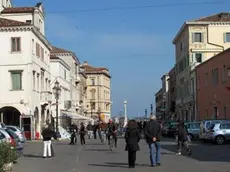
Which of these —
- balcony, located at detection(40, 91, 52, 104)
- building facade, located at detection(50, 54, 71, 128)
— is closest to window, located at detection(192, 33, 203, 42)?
building facade, located at detection(50, 54, 71, 128)

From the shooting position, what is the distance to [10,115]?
181 feet

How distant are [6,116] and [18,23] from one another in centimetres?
990

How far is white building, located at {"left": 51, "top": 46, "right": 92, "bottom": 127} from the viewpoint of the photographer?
247ft

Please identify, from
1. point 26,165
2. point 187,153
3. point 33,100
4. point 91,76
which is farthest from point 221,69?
point 91,76

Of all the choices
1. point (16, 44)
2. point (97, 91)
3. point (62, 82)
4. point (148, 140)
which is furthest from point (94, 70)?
point (148, 140)

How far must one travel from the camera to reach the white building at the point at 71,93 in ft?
247

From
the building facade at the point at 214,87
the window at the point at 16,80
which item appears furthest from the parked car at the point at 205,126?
the window at the point at 16,80

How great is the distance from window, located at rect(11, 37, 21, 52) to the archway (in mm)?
6029

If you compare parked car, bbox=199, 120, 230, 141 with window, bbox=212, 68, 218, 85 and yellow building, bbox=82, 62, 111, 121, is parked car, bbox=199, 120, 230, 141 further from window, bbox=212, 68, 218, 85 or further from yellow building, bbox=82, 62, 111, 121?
yellow building, bbox=82, 62, 111, 121

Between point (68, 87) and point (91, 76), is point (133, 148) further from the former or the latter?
point (91, 76)

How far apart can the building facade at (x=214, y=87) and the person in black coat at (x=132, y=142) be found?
3057 centimetres

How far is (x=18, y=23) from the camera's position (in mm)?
52875

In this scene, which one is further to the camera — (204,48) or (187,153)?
(204,48)

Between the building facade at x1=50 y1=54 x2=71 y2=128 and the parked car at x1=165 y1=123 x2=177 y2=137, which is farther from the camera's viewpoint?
the building facade at x1=50 y1=54 x2=71 y2=128
